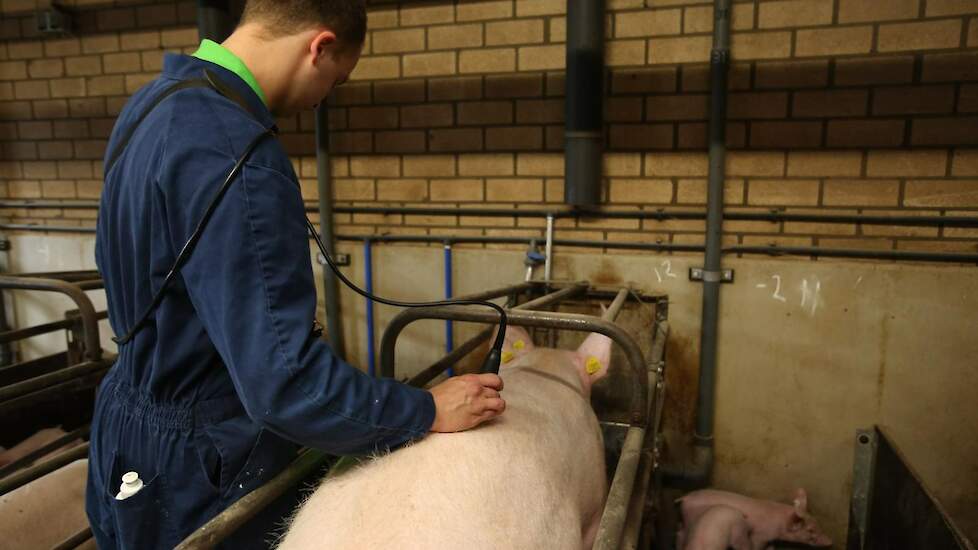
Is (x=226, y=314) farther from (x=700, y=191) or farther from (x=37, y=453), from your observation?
(x=700, y=191)

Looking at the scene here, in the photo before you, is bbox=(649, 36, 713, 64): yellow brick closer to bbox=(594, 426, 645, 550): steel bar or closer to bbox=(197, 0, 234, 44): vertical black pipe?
bbox=(594, 426, 645, 550): steel bar

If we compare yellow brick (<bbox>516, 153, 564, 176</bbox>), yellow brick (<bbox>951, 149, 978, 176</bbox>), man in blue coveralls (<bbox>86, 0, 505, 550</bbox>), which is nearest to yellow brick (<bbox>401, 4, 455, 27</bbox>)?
yellow brick (<bbox>516, 153, 564, 176</bbox>)

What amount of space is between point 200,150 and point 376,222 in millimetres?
2605

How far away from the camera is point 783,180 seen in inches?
118

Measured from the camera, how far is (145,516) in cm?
138

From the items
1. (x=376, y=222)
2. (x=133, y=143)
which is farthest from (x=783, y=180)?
(x=133, y=143)

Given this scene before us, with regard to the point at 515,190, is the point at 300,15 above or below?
above

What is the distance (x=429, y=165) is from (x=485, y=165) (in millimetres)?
351

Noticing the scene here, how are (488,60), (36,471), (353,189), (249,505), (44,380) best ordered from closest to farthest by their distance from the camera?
(249,505) < (36,471) < (44,380) < (488,60) < (353,189)

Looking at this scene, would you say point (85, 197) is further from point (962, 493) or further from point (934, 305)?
point (962, 493)

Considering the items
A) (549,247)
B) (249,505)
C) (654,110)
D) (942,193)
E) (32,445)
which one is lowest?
(32,445)

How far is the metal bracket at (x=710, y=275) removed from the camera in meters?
3.07

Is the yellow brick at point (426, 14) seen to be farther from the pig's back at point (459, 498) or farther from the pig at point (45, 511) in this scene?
the pig at point (45, 511)

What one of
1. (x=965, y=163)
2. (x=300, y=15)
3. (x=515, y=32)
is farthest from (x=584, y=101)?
(x=300, y=15)
